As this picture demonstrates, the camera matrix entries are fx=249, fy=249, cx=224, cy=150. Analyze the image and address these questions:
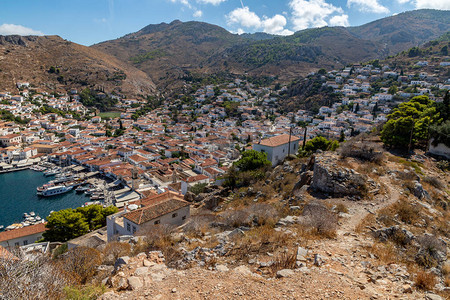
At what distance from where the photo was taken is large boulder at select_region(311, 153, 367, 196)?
10895 millimetres

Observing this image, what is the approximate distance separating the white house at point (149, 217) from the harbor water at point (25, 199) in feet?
73.0

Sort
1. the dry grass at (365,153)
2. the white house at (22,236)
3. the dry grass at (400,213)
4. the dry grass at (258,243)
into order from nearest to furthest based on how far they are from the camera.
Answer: the dry grass at (258,243) → the dry grass at (400,213) → the dry grass at (365,153) → the white house at (22,236)

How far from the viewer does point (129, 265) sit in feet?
20.3

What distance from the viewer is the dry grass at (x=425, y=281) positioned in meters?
5.18

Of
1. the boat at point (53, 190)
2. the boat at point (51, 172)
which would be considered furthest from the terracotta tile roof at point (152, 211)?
the boat at point (51, 172)

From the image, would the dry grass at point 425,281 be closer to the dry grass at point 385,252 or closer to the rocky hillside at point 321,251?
the rocky hillside at point 321,251

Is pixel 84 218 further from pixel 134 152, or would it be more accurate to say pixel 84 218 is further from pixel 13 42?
pixel 13 42

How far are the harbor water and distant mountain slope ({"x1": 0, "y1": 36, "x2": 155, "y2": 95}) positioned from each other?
58027 mm

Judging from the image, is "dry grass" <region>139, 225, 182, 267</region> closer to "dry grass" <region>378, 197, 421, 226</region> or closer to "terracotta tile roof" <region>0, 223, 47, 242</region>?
"dry grass" <region>378, 197, 421, 226</region>

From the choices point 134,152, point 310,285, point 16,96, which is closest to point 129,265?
point 310,285

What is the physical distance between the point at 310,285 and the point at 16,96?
97878 mm

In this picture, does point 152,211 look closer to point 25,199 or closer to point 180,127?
point 25,199

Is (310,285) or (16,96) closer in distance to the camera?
(310,285)

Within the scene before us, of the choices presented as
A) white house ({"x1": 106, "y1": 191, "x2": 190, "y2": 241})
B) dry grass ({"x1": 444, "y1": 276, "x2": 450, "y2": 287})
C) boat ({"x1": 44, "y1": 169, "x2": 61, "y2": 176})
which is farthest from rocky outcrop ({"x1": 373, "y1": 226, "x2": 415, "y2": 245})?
boat ({"x1": 44, "y1": 169, "x2": 61, "y2": 176})
